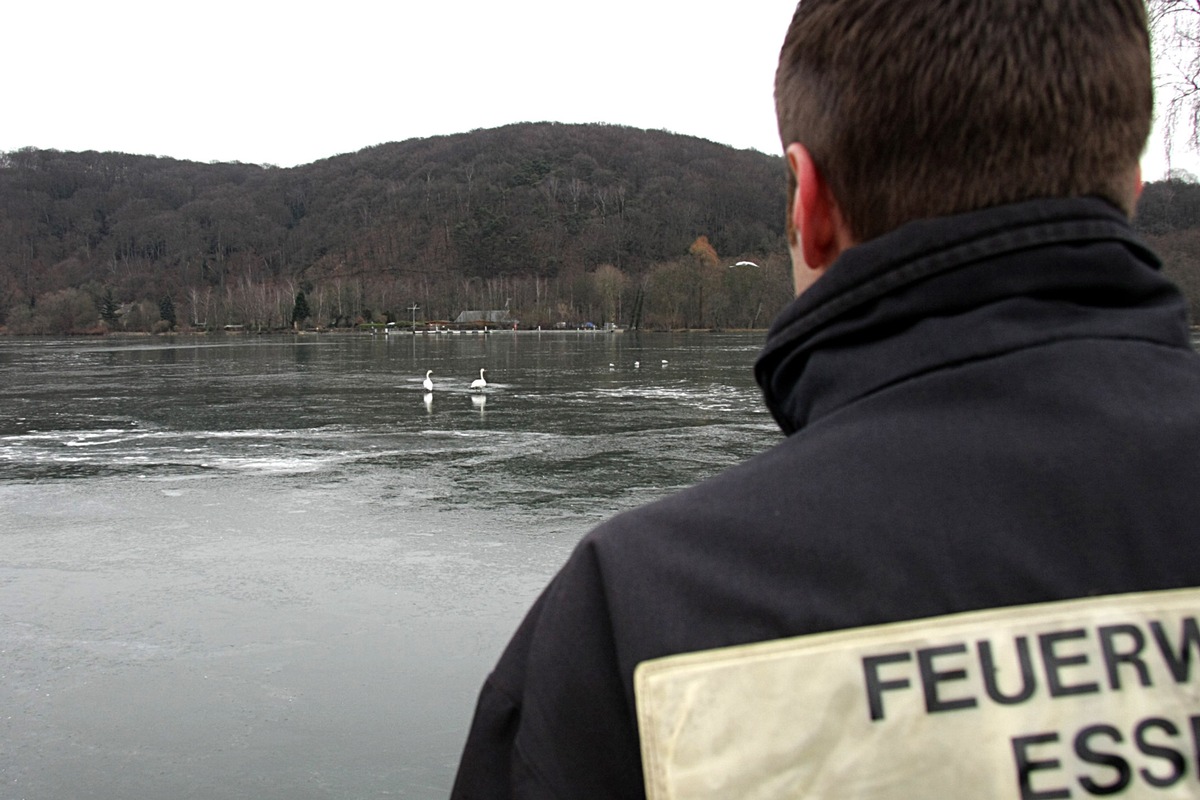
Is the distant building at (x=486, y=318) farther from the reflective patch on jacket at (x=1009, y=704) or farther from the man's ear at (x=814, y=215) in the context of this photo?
the reflective patch on jacket at (x=1009, y=704)

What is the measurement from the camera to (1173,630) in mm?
896

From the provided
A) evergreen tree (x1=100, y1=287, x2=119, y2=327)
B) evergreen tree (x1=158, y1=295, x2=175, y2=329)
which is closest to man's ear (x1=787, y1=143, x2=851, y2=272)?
evergreen tree (x1=158, y1=295, x2=175, y2=329)

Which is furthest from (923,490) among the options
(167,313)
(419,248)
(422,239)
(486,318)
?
(422,239)

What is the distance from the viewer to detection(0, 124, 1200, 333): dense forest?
393 feet

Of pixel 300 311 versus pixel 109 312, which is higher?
pixel 300 311

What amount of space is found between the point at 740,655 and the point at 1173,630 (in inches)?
16.0

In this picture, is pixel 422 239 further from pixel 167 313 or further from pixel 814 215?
pixel 814 215

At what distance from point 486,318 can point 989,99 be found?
129163mm

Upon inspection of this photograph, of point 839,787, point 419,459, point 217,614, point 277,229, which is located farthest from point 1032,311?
point 277,229

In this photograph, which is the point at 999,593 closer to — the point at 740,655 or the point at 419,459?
the point at 740,655

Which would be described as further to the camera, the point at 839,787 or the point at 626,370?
the point at 626,370

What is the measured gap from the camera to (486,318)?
5069 inches

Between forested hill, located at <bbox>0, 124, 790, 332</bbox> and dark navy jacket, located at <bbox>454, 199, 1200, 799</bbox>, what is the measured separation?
121m

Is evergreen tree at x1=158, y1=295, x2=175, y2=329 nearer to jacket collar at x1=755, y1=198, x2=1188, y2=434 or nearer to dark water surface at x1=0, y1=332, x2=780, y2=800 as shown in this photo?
dark water surface at x1=0, y1=332, x2=780, y2=800
